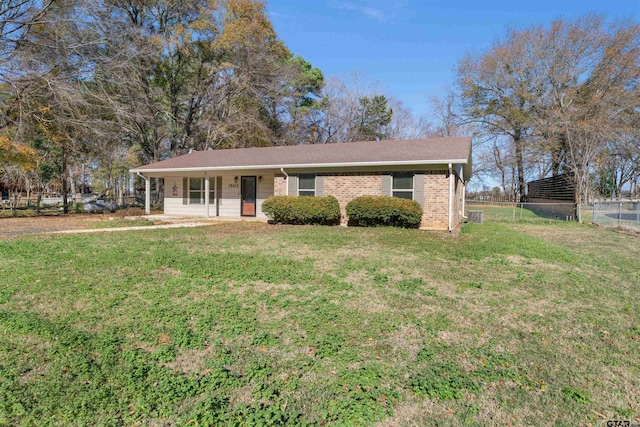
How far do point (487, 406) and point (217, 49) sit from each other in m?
24.0

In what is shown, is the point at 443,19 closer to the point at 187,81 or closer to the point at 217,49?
the point at 217,49

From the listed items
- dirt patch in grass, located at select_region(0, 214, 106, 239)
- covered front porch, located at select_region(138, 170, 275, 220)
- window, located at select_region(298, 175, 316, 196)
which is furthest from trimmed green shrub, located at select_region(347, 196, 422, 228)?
dirt patch in grass, located at select_region(0, 214, 106, 239)

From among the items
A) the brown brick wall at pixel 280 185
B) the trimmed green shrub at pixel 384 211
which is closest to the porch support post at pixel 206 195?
the brown brick wall at pixel 280 185

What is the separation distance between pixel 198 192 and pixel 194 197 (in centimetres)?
34

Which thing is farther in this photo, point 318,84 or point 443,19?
point 318,84

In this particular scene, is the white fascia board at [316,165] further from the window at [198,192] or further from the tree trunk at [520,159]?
the tree trunk at [520,159]

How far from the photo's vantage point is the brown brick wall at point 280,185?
46.7 feet

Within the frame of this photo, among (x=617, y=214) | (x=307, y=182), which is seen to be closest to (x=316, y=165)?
(x=307, y=182)

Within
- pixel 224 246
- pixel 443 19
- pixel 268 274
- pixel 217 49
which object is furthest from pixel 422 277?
pixel 217 49

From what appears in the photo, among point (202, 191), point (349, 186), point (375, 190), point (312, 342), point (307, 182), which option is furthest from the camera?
point (202, 191)

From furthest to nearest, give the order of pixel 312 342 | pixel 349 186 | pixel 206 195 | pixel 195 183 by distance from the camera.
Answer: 1. pixel 195 183
2. pixel 206 195
3. pixel 349 186
4. pixel 312 342

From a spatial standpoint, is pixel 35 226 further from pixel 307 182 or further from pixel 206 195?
pixel 307 182

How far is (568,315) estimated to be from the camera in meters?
4.11

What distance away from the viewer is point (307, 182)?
548 inches
